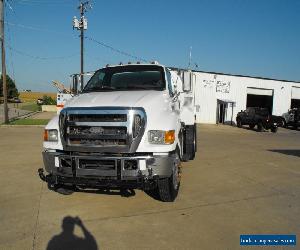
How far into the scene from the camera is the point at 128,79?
22.7 ft

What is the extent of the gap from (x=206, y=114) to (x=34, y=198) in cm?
2757

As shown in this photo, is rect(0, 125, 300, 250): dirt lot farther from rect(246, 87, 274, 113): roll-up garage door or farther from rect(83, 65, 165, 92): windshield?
rect(246, 87, 274, 113): roll-up garage door

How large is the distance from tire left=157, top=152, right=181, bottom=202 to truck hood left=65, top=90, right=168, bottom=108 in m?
1.01

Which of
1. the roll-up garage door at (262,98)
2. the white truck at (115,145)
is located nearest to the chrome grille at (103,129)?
the white truck at (115,145)

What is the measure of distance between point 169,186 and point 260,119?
22.8m

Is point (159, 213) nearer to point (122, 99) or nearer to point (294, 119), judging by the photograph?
point (122, 99)

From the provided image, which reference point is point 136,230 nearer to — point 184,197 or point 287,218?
point 184,197

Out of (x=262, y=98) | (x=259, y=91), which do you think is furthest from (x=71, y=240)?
(x=262, y=98)

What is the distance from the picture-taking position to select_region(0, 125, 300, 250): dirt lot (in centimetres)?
434

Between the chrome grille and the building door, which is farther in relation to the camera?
the building door

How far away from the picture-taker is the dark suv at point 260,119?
1017 inches

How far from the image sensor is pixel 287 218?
5223 millimetres

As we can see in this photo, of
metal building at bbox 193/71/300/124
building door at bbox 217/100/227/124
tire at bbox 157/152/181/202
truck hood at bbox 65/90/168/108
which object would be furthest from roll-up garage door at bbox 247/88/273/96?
tire at bbox 157/152/181/202

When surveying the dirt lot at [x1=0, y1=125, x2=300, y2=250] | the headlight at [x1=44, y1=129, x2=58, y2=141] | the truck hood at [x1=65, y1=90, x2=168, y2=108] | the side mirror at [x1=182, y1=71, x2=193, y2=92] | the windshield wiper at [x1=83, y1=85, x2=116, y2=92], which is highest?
the side mirror at [x1=182, y1=71, x2=193, y2=92]
